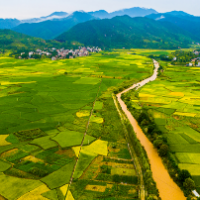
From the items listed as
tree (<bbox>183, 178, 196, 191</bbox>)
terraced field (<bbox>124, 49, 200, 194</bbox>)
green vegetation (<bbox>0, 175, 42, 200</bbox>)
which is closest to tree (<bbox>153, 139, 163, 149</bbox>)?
terraced field (<bbox>124, 49, 200, 194</bbox>)

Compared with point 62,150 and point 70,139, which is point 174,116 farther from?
point 62,150

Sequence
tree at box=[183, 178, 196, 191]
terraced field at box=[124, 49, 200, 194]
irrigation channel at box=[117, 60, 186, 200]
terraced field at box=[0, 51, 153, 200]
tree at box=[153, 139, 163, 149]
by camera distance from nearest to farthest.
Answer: tree at box=[183, 178, 196, 191] < terraced field at box=[0, 51, 153, 200] < irrigation channel at box=[117, 60, 186, 200] < terraced field at box=[124, 49, 200, 194] < tree at box=[153, 139, 163, 149]

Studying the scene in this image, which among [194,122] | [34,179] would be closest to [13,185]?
[34,179]

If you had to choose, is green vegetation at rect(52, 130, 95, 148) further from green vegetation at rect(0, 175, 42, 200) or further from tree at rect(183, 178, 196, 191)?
tree at rect(183, 178, 196, 191)

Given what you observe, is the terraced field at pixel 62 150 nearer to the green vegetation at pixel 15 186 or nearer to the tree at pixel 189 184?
the green vegetation at pixel 15 186

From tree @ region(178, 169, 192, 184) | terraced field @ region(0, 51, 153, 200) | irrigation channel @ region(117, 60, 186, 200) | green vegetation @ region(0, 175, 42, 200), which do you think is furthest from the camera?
tree @ region(178, 169, 192, 184)

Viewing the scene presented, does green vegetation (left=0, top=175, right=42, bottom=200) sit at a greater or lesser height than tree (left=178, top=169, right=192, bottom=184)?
lesser

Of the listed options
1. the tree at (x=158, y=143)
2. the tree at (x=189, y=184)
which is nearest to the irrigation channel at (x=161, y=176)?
the tree at (x=158, y=143)
